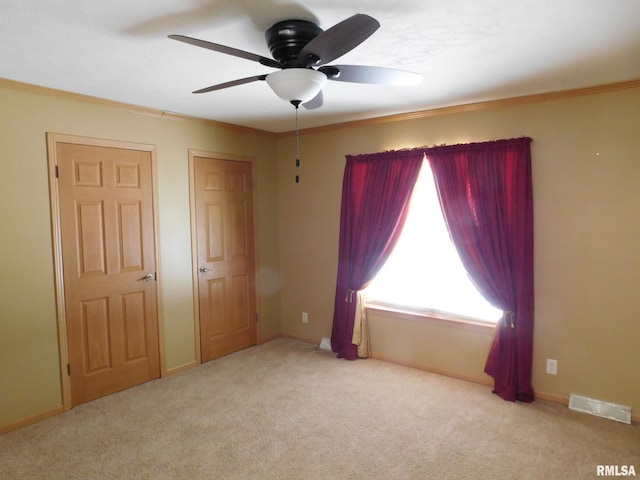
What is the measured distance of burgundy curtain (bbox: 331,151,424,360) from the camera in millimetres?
3795

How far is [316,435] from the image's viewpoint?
2.74m

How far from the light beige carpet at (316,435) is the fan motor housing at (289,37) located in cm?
231

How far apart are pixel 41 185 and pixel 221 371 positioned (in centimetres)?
220

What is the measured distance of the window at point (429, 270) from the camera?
142 inches

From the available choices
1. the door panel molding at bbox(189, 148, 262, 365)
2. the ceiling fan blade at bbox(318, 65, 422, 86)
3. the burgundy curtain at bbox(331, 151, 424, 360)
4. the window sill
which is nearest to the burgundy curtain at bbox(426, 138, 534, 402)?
the window sill

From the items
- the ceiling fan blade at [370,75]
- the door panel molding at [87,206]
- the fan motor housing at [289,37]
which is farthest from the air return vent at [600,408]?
the door panel molding at [87,206]

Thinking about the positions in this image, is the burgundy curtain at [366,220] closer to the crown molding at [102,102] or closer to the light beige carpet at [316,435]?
the light beige carpet at [316,435]

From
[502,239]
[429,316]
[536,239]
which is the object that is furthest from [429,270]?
[536,239]

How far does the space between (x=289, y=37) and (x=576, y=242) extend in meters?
→ 2.59

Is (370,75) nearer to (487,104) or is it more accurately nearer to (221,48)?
(221,48)

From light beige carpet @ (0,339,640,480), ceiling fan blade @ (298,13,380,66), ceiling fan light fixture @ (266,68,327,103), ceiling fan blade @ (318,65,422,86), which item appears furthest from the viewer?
light beige carpet @ (0,339,640,480)

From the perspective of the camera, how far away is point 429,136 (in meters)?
Answer: 3.69

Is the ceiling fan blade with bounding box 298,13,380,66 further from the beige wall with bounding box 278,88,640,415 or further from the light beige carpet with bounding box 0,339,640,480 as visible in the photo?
the light beige carpet with bounding box 0,339,640,480

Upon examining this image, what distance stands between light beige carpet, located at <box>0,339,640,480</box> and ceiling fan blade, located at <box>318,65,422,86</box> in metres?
2.22
